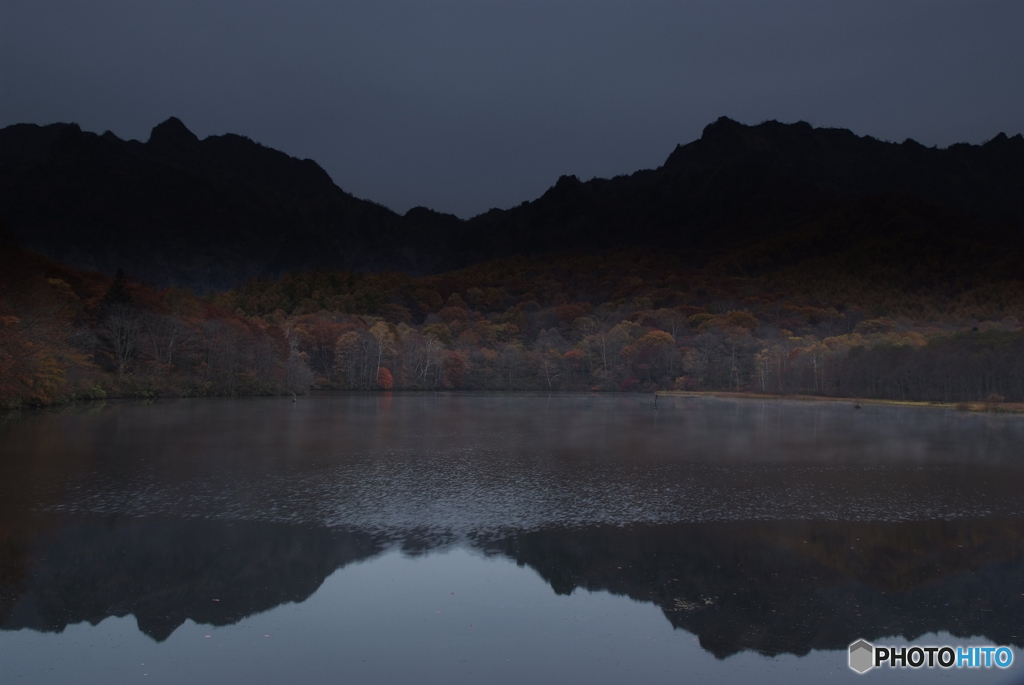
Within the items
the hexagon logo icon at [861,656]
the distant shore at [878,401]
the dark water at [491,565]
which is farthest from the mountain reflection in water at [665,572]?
the distant shore at [878,401]

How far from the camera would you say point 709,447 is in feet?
104

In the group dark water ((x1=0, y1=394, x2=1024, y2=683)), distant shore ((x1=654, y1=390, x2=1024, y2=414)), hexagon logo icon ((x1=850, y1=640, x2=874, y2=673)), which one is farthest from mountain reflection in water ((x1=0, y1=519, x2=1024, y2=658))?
distant shore ((x1=654, y1=390, x2=1024, y2=414))

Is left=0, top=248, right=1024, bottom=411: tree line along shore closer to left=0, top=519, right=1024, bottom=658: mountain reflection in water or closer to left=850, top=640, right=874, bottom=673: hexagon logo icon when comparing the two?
left=0, top=519, right=1024, bottom=658: mountain reflection in water

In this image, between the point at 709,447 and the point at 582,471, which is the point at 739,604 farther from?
the point at 709,447

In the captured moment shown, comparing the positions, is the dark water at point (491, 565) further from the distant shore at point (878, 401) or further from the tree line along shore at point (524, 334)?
the distant shore at point (878, 401)

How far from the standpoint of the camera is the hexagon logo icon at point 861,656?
8.80m

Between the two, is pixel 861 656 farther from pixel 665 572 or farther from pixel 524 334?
pixel 524 334

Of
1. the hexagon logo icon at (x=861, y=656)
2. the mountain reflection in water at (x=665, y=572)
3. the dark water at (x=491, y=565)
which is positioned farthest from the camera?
the mountain reflection in water at (x=665, y=572)

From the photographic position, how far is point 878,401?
7456cm

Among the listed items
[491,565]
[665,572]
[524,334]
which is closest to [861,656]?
[665,572]

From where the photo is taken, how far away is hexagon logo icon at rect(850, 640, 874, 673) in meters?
8.80

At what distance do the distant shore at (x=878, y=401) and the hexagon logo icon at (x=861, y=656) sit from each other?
61359 millimetres

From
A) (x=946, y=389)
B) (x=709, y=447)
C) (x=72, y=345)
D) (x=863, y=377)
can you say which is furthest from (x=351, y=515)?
(x=863, y=377)

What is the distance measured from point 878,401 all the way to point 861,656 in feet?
243
